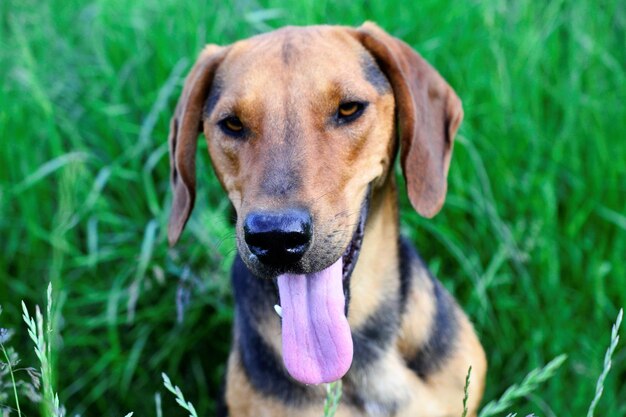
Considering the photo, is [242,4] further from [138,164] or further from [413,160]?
[413,160]

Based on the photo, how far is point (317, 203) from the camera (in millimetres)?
2664

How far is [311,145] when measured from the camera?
284cm

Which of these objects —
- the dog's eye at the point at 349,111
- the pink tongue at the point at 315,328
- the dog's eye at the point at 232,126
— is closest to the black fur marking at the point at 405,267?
the pink tongue at the point at 315,328

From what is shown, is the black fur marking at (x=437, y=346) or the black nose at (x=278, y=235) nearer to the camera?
the black nose at (x=278, y=235)

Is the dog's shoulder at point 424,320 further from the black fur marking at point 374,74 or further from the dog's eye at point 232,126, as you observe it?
the dog's eye at point 232,126

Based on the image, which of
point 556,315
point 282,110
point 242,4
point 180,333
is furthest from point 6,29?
point 556,315

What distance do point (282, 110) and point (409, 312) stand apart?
0.99m

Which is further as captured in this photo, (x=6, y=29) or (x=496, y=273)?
(x=6, y=29)

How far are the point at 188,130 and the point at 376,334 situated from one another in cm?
107

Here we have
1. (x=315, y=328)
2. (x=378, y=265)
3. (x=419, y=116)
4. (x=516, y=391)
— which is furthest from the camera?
(x=378, y=265)

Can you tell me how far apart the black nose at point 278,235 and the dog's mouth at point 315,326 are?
0.76 feet

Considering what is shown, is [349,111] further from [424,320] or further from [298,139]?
[424,320]

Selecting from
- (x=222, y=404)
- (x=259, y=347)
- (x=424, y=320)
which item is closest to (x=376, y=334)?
(x=424, y=320)

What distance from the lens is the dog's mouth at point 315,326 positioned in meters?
2.77
